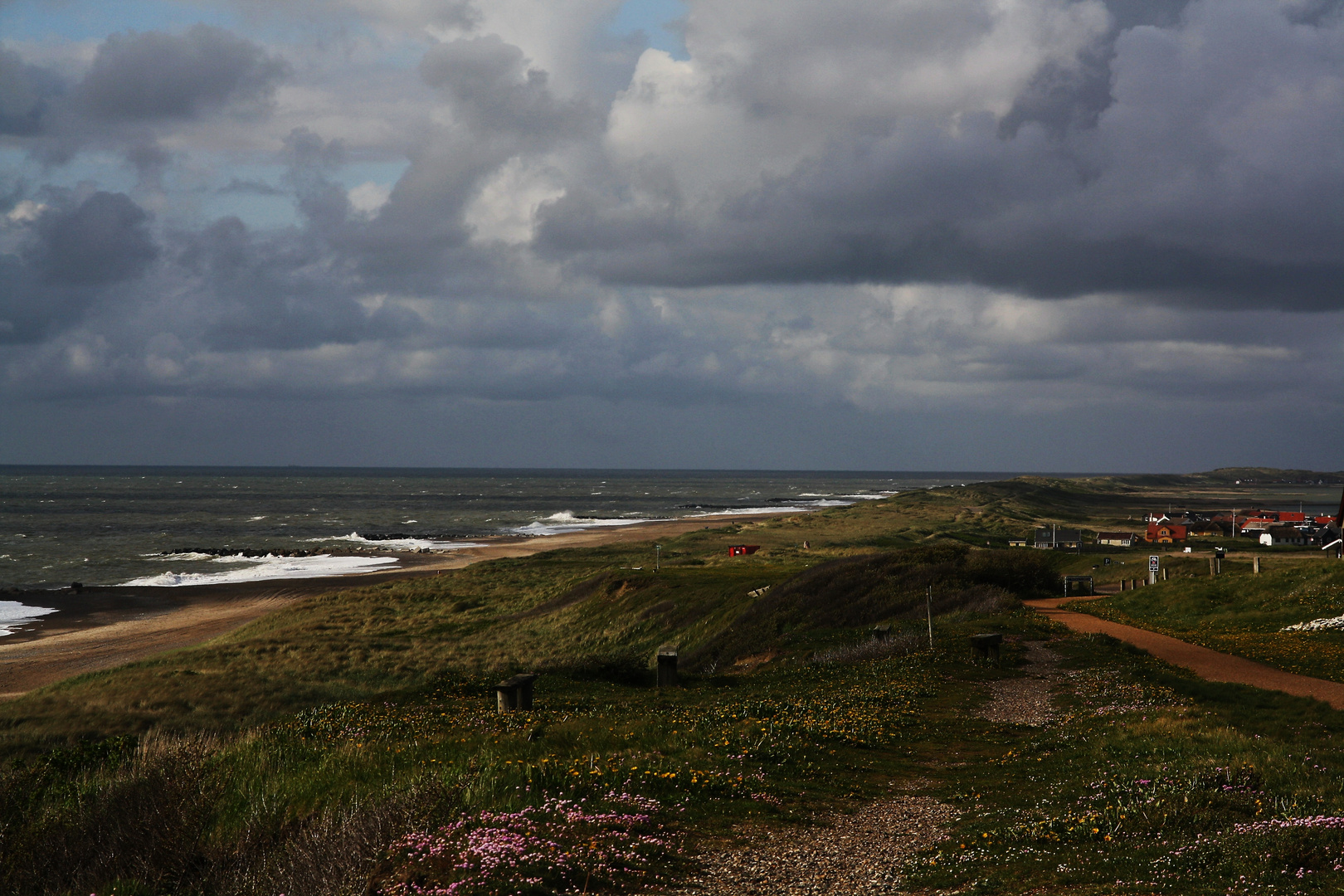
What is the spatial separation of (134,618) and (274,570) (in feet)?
85.0

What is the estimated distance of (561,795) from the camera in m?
10.2

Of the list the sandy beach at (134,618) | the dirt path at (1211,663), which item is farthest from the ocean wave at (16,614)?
the dirt path at (1211,663)

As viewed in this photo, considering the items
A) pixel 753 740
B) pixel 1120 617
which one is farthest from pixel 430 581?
pixel 753 740

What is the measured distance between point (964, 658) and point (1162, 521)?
9123 cm

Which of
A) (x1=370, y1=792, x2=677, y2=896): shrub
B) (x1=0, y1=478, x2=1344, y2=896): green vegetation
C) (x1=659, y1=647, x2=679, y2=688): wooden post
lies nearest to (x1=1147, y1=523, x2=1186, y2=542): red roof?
(x1=0, y1=478, x2=1344, y2=896): green vegetation

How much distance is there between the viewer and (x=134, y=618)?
189ft

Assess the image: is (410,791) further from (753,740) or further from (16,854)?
(753,740)

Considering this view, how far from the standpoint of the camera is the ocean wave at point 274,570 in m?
75.0

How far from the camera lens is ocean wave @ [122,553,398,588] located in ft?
246

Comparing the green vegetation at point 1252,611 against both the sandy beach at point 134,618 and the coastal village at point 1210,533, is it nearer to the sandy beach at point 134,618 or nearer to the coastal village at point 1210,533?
the coastal village at point 1210,533

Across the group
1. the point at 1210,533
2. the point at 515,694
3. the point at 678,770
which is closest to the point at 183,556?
the point at 515,694

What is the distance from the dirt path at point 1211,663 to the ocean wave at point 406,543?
3128 inches

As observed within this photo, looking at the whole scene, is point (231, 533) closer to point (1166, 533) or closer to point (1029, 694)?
point (1166, 533)

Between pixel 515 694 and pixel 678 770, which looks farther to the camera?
pixel 515 694
